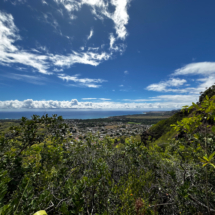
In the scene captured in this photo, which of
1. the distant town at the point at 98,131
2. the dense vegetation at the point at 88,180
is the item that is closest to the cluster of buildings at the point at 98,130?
the distant town at the point at 98,131

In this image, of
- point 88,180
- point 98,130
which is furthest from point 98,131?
point 88,180

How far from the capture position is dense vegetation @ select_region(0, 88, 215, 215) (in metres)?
1.79

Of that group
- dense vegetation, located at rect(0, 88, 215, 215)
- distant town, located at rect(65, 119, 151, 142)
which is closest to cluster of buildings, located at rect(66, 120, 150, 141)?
distant town, located at rect(65, 119, 151, 142)

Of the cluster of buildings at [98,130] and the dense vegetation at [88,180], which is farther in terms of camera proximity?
the cluster of buildings at [98,130]

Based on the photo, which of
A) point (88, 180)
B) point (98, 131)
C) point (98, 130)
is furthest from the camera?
point (98, 130)

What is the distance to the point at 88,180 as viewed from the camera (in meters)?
2.14

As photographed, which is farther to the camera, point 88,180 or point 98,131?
point 98,131

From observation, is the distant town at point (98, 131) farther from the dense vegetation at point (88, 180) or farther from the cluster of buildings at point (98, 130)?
the dense vegetation at point (88, 180)

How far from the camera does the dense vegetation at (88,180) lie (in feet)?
5.88

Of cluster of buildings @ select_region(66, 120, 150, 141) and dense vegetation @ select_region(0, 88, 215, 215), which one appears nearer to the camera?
dense vegetation @ select_region(0, 88, 215, 215)

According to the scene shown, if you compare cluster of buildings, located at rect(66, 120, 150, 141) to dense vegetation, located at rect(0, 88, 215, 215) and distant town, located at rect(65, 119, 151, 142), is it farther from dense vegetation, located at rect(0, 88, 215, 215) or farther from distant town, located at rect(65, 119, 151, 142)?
dense vegetation, located at rect(0, 88, 215, 215)

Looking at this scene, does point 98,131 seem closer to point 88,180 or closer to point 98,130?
point 98,130

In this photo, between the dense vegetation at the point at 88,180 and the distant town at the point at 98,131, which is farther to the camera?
the distant town at the point at 98,131

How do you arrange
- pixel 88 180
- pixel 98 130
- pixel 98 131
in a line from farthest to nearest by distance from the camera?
pixel 98 130 < pixel 98 131 < pixel 88 180
